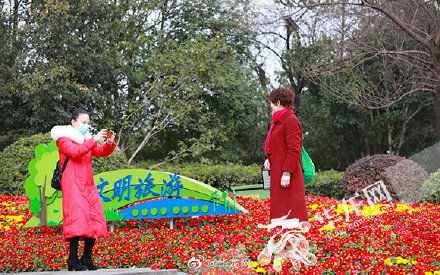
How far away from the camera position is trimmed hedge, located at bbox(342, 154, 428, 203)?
8.56 metres

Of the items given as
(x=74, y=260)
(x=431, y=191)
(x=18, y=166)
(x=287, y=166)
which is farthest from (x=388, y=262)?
(x=18, y=166)

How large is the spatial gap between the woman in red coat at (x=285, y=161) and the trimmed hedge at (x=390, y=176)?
16.6 ft

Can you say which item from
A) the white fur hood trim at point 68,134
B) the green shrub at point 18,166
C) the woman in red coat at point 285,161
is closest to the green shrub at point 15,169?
the green shrub at point 18,166

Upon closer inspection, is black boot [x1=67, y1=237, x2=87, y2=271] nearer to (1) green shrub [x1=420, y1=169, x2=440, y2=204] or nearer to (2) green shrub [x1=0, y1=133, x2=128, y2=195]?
(2) green shrub [x1=0, y1=133, x2=128, y2=195]

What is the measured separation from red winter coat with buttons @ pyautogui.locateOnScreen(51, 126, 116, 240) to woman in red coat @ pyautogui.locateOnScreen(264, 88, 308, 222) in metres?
1.58

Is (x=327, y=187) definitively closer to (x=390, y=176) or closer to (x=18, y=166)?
(x=390, y=176)

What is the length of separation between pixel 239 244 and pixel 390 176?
16.7 feet

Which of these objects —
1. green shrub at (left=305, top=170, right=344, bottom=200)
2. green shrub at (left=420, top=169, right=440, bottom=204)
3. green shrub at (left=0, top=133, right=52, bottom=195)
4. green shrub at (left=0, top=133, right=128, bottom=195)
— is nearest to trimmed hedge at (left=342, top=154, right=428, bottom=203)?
green shrub at (left=420, top=169, right=440, bottom=204)

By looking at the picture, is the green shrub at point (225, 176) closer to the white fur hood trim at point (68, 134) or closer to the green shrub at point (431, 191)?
the green shrub at point (431, 191)

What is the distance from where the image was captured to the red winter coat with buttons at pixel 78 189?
3967 millimetres

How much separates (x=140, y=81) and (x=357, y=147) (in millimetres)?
8619

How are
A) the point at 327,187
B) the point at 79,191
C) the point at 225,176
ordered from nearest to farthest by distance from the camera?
the point at 79,191
the point at 327,187
the point at 225,176

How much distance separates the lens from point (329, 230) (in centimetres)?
520

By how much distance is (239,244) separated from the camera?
4.59 m
